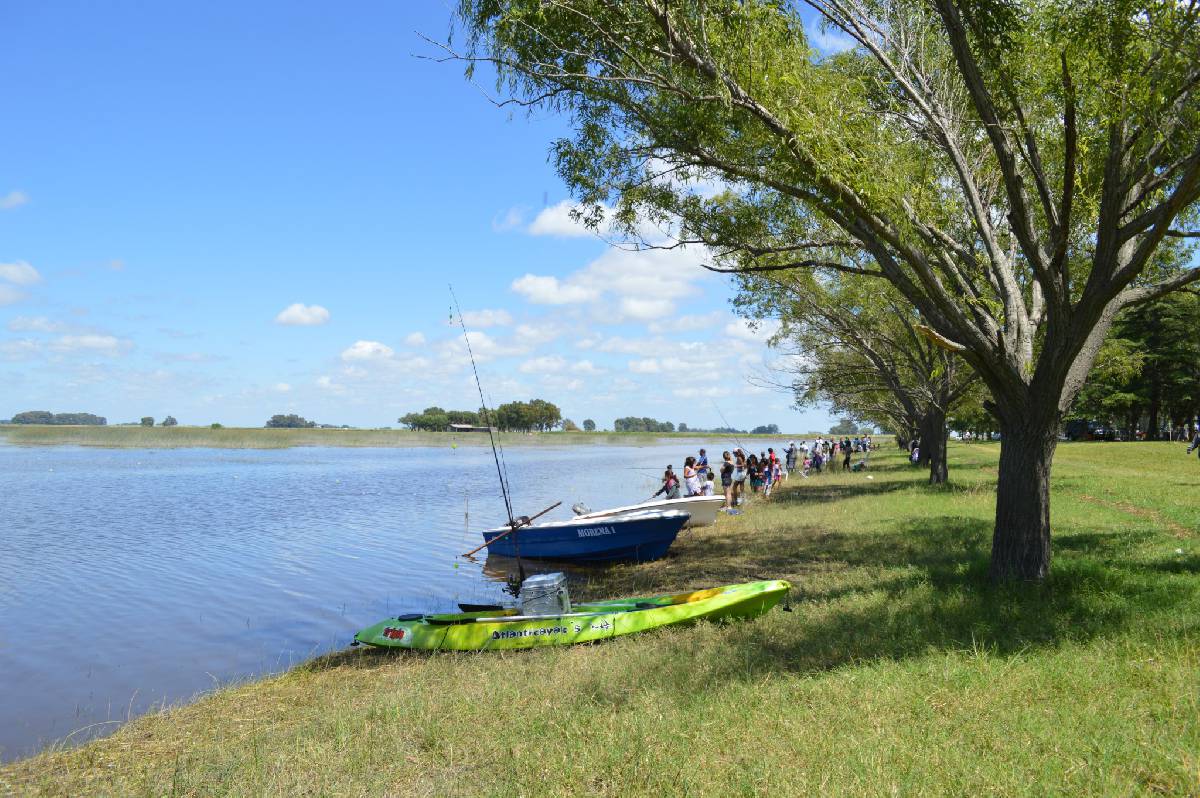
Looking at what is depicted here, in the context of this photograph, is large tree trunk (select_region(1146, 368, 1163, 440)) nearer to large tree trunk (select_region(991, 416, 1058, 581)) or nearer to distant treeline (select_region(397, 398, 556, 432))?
large tree trunk (select_region(991, 416, 1058, 581))

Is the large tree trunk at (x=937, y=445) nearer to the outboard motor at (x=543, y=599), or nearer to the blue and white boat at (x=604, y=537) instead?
the blue and white boat at (x=604, y=537)

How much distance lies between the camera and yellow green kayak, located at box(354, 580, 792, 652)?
9.33 meters

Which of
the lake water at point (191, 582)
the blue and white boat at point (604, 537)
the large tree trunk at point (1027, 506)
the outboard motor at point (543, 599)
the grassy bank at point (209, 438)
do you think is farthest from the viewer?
the grassy bank at point (209, 438)

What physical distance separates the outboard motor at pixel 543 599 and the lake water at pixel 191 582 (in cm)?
310

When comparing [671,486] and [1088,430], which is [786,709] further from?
[1088,430]

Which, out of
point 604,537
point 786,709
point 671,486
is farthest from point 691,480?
point 786,709

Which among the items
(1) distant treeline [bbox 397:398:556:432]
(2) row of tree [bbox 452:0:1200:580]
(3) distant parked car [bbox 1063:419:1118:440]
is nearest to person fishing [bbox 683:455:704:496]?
(2) row of tree [bbox 452:0:1200:580]

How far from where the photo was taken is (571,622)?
9.58 m

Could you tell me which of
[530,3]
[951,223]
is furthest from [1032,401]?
[530,3]

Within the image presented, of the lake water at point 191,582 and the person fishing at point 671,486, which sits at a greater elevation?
the person fishing at point 671,486

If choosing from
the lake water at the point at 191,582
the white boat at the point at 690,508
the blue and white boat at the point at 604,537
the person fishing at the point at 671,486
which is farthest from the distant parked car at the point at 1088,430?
the blue and white boat at the point at 604,537

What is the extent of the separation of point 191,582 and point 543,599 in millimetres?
9231

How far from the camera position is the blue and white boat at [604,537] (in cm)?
1659

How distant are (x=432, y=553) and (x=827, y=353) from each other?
15864mm
